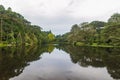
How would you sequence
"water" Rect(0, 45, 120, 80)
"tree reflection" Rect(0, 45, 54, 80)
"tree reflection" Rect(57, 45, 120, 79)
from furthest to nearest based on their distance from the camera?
"tree reflection" Rect(57, 45, 120, 79) < "tree reflection" Rect(0, 45, 54, 80) < "water" Rect(0, 45, 120, 80)

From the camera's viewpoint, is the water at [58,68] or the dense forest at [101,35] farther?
the dense forest at [101,35]

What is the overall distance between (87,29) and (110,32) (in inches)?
1111

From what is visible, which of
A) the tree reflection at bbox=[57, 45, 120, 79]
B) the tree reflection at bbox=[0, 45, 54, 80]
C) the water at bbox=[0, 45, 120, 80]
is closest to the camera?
the water at bbox=[0, 45, 120, 80]

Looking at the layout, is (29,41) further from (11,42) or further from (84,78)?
(84,78)

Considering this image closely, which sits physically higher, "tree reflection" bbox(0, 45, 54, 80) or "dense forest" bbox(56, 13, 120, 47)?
"dense forest" bbox(56, 13, 120, 47)

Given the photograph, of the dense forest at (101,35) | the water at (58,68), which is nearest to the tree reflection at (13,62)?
the water at (58,68)

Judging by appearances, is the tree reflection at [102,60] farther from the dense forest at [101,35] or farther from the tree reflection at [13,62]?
the dense forest at [101,35]

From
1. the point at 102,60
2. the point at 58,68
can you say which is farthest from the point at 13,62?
the point at 102,60

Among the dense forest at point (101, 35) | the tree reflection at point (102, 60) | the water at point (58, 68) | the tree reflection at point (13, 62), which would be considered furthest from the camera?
the dense forest at point (101, 35)

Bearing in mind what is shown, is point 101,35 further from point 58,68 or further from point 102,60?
point 58,68

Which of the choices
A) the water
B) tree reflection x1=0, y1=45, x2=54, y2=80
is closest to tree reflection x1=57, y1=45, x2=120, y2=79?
the water

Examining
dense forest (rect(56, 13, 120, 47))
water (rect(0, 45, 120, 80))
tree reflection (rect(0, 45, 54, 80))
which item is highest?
dense forest (rect(56, 13, 120, 47))

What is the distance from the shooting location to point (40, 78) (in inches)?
725

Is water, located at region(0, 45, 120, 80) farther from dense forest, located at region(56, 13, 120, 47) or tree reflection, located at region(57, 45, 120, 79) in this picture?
dense forest, located at region(56, 13, 120, 47)
